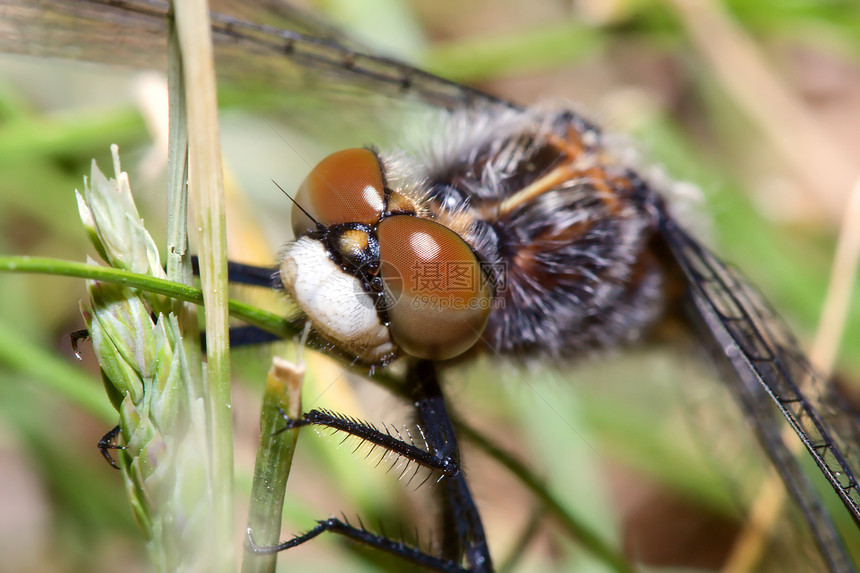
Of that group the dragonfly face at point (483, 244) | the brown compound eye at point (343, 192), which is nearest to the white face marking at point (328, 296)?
the dragonfly face at point (483, 244)

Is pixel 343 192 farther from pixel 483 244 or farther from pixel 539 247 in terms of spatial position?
pixel 539 247

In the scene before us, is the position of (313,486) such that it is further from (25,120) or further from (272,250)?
(25,120)

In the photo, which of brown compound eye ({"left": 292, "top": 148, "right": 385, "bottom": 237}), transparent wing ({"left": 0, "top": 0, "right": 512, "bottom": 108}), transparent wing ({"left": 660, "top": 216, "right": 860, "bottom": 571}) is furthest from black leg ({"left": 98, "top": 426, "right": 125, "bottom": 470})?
transparent wing ({"left": 660, "top": 216, "right": 860, "bottom": 571})

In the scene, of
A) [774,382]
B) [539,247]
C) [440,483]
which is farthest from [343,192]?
[774,382]

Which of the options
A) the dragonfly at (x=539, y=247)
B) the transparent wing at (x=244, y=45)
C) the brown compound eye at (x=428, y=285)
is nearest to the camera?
the brown compound eye at (x=428, y=285)

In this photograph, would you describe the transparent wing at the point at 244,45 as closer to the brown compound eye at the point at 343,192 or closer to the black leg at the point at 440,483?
the brown compound eye at the point at 343,192
